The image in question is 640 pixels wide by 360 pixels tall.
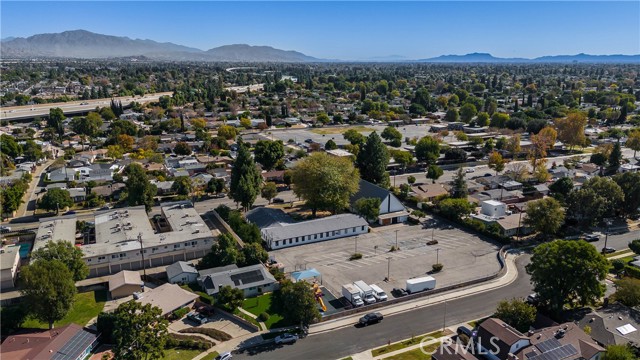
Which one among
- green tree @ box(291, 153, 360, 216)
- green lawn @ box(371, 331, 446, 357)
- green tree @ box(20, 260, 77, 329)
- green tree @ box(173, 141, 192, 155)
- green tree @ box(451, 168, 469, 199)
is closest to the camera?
green lawn @ box(371, 331, 446, 357)

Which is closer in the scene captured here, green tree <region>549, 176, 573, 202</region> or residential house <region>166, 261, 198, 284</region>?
residential house <region>166, 261, 198, 284</region>

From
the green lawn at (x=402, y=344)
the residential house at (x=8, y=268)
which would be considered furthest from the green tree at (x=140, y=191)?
the green lawn at (x=402, y=344)

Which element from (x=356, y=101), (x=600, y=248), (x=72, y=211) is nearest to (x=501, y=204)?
(x=600, y=248)

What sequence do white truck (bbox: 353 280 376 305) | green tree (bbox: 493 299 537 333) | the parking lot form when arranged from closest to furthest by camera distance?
1. green tree (bbox: 493 299 537 333)
2. white truck (bbox: 353 280 376 305)
3. the parking lot

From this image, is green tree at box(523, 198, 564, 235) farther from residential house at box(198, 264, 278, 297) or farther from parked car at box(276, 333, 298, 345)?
parked car at box(276, 333, 298, 345)

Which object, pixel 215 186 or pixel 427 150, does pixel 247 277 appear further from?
pixel 427 150

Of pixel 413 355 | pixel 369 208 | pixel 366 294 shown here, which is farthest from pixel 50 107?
pixel 413 355

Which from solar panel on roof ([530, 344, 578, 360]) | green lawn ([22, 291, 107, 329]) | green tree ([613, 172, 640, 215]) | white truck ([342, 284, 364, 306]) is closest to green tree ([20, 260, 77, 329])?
green lawn ([22, 291, 107, 329])
